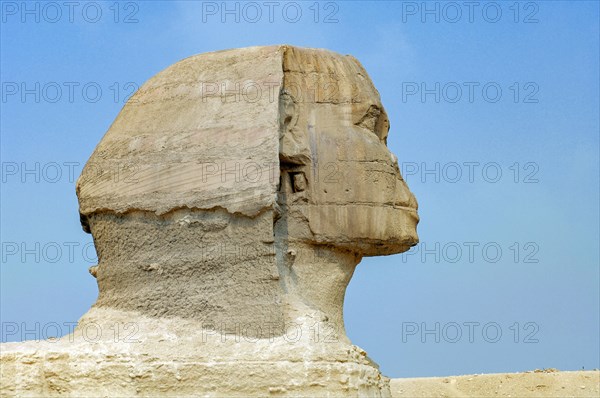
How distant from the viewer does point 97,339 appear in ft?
31.3

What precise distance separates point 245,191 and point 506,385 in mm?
12155

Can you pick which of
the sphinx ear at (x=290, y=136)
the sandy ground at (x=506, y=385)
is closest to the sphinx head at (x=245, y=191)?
the sphinx ear at (x=290, y=136)

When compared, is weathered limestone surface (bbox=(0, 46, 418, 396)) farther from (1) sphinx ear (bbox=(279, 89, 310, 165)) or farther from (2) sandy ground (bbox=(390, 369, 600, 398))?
(2) sandy ground (bbox=(390, 369, 600, 398))

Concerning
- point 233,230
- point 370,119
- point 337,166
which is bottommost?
point 233,230

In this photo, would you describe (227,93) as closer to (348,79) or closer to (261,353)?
(348,79)

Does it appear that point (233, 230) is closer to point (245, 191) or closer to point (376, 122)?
point (245, 191)

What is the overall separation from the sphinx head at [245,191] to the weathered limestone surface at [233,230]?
1 centimetres

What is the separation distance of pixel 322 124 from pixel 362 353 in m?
2.09

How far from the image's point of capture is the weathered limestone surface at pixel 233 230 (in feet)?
30.0

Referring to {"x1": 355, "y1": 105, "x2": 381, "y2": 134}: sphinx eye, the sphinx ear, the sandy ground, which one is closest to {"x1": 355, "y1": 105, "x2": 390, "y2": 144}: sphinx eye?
{"x1": 355, "y1": 105, "x2": 381, "y2": 134}: sphinx eye

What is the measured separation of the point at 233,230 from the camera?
9523 mm

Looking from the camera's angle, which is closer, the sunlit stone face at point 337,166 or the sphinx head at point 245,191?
the sphinx head at point 245,191

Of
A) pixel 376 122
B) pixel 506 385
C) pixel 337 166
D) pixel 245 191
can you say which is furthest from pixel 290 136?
pixel 506 385

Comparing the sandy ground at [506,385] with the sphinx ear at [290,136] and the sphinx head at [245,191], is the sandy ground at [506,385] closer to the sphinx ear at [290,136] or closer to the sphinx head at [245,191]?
the sphinx head at [245,191]
